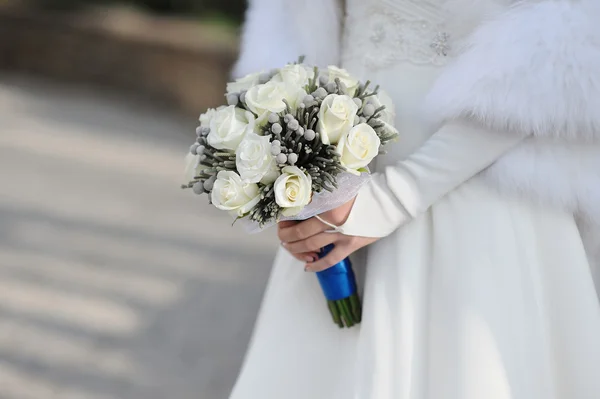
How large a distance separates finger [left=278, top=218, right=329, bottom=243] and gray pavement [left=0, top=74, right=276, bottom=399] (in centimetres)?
80

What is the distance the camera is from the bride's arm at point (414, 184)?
29.9 inches

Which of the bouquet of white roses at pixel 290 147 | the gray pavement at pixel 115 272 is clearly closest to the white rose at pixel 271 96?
the bouquet of white roses at pixel 290 147

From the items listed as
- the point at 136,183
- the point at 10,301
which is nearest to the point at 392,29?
the point at 10,301

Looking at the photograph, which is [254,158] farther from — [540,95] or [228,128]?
[540,95]

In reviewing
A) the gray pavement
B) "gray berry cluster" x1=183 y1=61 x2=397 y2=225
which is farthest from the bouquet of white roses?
the gray pavement

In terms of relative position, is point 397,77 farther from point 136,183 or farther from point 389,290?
→ point 136,183

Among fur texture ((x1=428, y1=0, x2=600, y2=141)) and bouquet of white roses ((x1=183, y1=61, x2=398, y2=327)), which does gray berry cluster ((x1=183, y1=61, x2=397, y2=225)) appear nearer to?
bouquet of white roses ((x1=183, y1=61, x2=398, y2=327))

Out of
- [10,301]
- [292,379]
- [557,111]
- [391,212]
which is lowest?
[10,301]

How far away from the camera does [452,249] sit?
77cm

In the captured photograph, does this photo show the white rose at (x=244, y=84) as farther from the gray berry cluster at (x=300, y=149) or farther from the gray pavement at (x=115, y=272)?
the gray pavement at (x=115, y=272)

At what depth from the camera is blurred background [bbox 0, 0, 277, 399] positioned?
157 cm

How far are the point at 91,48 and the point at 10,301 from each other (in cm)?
186

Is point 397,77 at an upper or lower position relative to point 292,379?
upper

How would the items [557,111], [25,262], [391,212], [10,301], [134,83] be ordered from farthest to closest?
[134,83], [25,262], [10,301], [391,212], [557,111]
